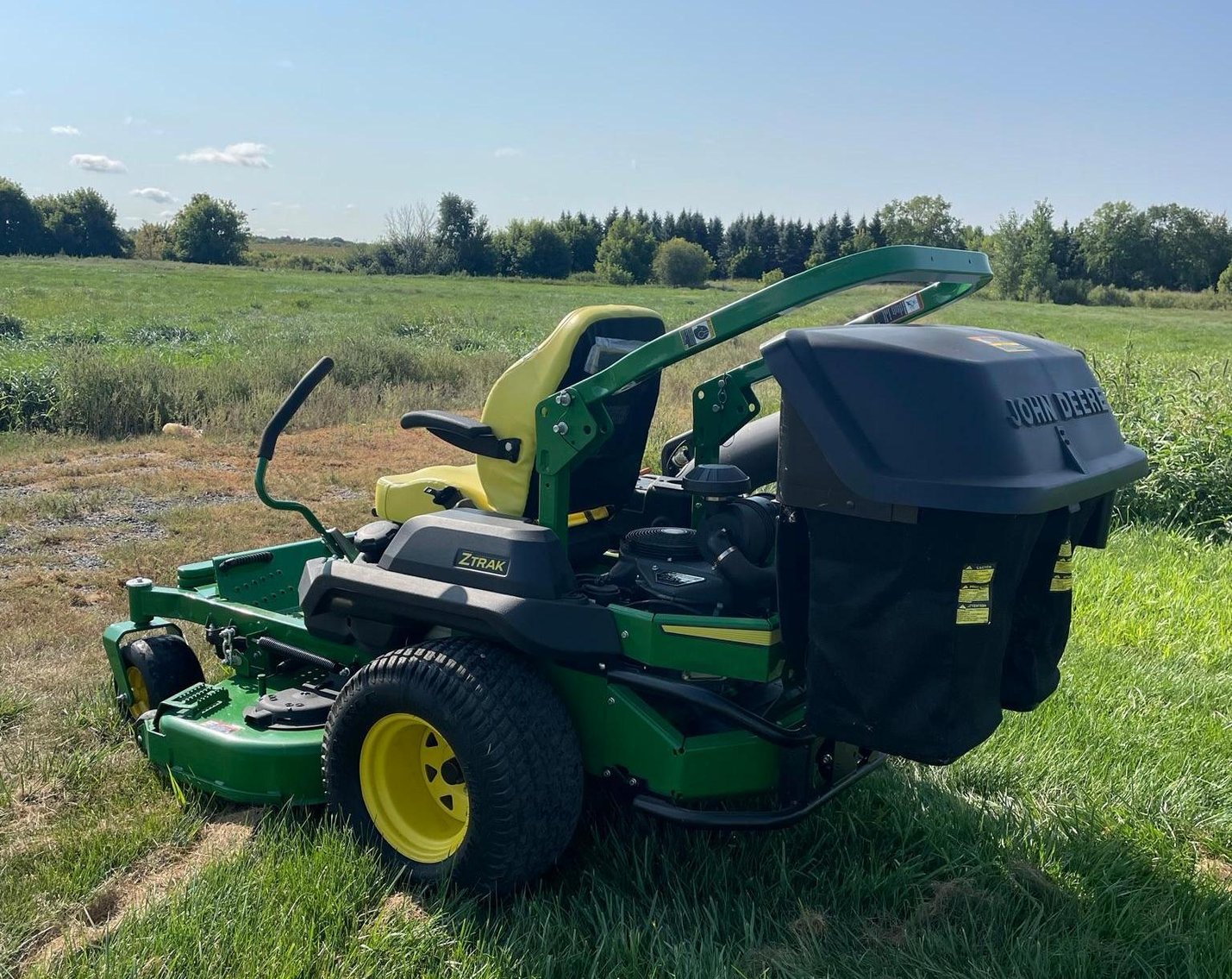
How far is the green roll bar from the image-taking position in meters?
2.60

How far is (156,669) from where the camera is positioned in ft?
13.4

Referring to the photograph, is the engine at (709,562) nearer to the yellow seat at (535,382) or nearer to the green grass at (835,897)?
the yellow seat at (535,382)

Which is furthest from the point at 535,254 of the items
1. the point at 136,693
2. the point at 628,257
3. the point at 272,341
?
the point at 136,693

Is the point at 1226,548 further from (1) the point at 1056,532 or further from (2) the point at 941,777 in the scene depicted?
(1) the point at 1056,532

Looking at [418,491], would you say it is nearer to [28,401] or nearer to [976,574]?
[976,574]

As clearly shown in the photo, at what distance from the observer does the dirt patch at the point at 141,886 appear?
2.81 meters

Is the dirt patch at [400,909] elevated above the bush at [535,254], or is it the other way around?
the bush at [535,254]

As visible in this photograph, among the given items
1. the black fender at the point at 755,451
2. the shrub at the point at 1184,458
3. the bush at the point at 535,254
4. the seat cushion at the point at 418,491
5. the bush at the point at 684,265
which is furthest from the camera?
the bush at the point at 535,254

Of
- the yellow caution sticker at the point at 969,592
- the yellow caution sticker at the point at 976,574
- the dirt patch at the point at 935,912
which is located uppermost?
the yellow caution sticker at the point at 976,574

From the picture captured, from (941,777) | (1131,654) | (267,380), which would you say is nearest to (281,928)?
(941,777)

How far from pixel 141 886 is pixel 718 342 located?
232 centimetres

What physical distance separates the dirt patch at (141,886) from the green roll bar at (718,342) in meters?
1.45

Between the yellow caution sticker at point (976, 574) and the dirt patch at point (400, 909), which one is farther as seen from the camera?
the dirt patch at point (400, 909)

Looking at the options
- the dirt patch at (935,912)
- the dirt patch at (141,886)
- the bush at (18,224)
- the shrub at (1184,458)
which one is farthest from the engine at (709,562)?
the bush at (18,224)
